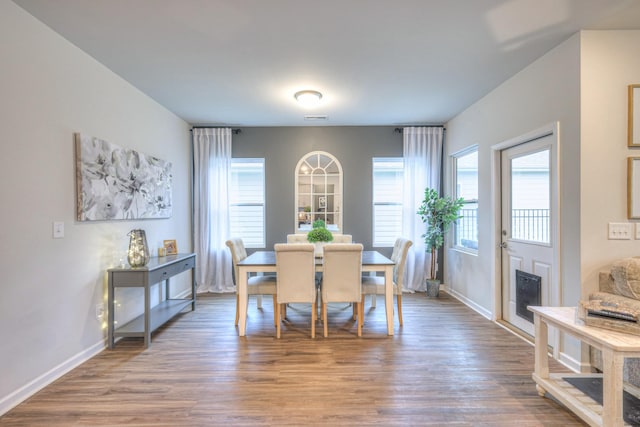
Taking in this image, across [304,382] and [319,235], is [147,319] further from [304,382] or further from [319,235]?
[319,235]

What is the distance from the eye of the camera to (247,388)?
7.14ft

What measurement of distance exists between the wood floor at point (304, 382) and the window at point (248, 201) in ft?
6.30

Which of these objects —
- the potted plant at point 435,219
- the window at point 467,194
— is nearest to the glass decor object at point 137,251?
the potted plant at point 435,219

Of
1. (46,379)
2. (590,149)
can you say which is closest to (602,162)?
(590,149)

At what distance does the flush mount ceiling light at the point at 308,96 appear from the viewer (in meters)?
3.38

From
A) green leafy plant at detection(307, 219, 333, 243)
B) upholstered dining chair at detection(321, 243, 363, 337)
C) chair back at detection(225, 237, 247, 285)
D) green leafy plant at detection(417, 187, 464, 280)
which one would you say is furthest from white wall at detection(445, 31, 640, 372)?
chair back at detection(225, 237, 247, 285)

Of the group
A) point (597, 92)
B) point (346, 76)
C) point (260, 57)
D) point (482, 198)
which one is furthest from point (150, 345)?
point (597, 92)

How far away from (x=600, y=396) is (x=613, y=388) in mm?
425

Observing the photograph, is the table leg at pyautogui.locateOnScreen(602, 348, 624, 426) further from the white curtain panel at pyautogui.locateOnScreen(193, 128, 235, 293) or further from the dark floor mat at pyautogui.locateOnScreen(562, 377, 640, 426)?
the white curtain panel at pyautogui.locateOnScreen(193, 128, 235, 293)

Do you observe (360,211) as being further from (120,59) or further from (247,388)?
(120,59)

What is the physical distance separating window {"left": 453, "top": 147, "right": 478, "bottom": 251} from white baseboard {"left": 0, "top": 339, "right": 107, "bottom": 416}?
14.6 ft

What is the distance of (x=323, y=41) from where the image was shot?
Answer: 96.1 inches

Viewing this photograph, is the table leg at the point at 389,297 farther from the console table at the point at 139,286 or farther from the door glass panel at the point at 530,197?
the console table at the point at 139,286

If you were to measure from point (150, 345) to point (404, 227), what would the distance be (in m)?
3.75
